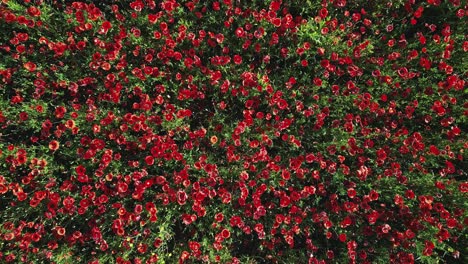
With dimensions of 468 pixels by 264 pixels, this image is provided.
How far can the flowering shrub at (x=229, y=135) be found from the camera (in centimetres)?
324

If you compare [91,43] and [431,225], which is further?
[91,43]

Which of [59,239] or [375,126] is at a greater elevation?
[375,126]

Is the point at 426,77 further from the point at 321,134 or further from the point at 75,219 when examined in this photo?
the point at 75,219

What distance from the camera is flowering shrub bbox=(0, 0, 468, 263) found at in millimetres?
3236

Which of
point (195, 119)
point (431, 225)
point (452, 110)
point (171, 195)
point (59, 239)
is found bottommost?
point (59, 239)

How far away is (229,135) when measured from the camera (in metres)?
3.38

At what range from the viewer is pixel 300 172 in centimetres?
327

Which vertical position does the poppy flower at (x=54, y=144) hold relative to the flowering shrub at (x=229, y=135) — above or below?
below

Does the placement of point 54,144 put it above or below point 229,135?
below

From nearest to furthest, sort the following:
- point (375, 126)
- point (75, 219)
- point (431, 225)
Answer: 1. point (431, 225)
2. point (75, 219)
3. point (375, 126)

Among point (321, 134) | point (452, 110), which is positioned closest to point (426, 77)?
point (452, 110)

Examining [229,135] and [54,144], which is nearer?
[54,144]

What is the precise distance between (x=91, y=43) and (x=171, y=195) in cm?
152

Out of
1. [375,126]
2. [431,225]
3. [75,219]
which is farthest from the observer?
[375,126]
